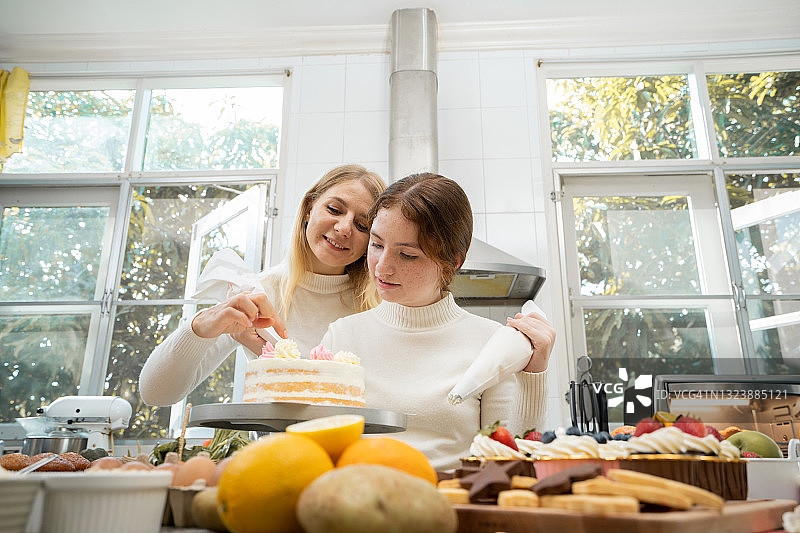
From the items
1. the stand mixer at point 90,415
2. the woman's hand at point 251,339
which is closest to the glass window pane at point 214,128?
the stand mixer at point 90,415

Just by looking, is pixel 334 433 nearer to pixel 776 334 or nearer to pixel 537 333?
pixel 537 333

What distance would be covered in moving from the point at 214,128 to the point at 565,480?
362 centimetres

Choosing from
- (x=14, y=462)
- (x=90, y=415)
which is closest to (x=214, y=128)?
(x=90, y=415)

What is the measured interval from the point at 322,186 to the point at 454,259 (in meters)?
0.60

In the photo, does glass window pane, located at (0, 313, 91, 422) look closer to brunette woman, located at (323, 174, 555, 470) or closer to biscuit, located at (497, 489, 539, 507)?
brunette woman, located at (323, 174, 555, 470)

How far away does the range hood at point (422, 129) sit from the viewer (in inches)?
103

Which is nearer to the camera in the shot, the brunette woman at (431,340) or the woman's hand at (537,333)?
the woman's hand at (537,333)

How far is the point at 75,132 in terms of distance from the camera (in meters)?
3.68

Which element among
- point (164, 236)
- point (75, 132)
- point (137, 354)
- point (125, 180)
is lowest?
point (137, 354)

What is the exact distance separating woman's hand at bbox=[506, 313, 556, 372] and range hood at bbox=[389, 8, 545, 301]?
1.43 meters

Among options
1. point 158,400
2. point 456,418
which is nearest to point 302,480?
point 456,418

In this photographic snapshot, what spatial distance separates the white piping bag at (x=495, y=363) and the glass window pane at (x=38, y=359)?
2969mm

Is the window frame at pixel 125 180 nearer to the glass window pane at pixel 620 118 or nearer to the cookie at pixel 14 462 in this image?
the glass window pane at pixel 620 118

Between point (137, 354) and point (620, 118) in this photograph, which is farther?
point (620, 118)
